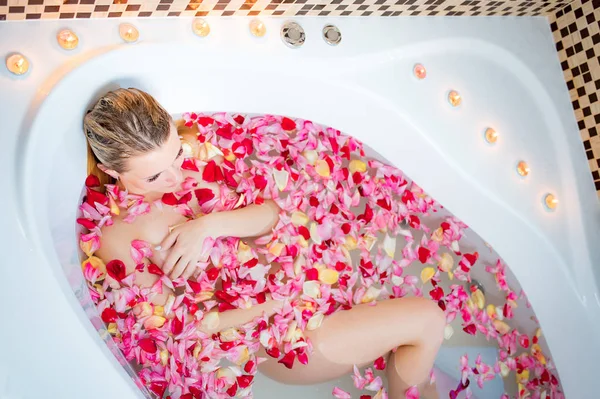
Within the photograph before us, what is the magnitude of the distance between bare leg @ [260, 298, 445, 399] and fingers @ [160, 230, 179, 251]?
0.43 metres

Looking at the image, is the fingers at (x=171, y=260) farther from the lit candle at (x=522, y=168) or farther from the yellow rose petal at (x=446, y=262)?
the lit candle at (x=522, y=168)

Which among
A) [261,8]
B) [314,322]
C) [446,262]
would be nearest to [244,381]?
[314,322]

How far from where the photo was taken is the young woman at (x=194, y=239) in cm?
159

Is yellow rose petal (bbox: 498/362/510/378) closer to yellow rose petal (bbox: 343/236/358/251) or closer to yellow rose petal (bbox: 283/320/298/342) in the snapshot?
yellow rose petal (bbox: 343/236/358/251)

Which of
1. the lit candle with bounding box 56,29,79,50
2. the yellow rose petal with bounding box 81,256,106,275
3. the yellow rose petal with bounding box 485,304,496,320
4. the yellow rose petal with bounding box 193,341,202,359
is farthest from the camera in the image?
the yellow rose petal with bounding box 485,304,496,320

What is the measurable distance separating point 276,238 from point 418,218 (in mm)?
511

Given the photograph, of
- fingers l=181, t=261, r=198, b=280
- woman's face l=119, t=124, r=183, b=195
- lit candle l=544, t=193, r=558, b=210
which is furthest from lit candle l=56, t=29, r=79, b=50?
lit candle l=544, t=193, r=558, b=210

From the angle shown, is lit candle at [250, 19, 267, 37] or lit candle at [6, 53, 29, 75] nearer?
lit candle at [6, 53, 29, 75]

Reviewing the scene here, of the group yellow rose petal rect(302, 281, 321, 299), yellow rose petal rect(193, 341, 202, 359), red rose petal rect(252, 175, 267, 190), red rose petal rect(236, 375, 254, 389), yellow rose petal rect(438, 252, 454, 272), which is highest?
red rose petal rect(252, 175, 267, 190)

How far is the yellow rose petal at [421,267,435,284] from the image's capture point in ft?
7.00

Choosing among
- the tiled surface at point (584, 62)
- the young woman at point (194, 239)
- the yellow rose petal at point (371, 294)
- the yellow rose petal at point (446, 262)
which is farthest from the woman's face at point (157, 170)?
the tiled surface at point (584, 62)

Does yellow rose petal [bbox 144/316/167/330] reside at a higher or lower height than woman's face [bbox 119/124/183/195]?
lower

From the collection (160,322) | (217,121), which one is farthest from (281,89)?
(160,322)

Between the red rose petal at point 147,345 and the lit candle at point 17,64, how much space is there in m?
0.71
